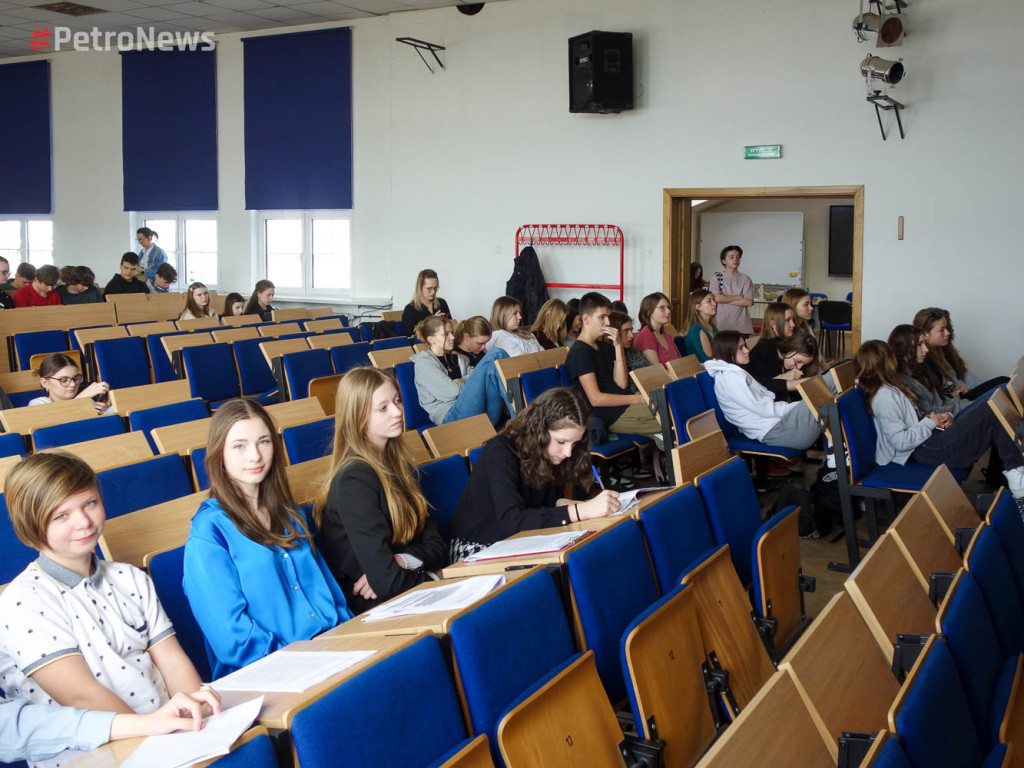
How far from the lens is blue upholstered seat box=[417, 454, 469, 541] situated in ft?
10.8

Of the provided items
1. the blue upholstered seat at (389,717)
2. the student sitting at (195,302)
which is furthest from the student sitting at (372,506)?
the student sitting at (195,302)

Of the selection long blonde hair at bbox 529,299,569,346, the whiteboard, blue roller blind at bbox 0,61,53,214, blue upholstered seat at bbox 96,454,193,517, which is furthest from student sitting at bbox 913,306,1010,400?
blue roller blind at bbox 0,61,53,214

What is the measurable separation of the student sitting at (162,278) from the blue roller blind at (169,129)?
173cm

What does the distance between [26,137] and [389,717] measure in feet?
47.6

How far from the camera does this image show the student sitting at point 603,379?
547 centimetres

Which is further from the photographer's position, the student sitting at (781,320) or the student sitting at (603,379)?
the student sitting at (781,320)

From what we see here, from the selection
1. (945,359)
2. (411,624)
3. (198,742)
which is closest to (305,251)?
(945,359)

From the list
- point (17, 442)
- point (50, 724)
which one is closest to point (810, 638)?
point (50, 724)

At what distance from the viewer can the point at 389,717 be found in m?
1.69

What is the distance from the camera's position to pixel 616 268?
31.3 feet

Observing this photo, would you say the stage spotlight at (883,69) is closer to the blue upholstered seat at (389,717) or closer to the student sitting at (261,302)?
the student sitting at (261,302)

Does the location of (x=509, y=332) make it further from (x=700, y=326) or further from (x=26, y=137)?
(x=26, y=137)

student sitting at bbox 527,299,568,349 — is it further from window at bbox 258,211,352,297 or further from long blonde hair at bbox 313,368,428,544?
window at bbox 258,211,352,297

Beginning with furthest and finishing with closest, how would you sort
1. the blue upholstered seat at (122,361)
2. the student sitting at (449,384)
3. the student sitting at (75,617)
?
the blue upholstered seat at (122,361) → the student sitting at (449,384) → the student sitting at (75,617)
